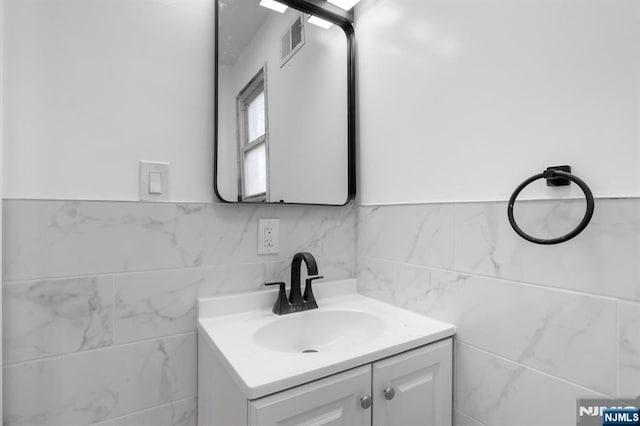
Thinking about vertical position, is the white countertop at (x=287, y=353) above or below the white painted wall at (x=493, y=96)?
below

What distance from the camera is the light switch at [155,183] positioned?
0.96m

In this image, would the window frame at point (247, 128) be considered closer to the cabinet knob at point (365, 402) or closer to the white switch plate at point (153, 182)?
the white switch plate at point (153, 182)

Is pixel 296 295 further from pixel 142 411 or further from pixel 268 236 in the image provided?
pixel 142 411

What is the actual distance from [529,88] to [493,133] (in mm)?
132

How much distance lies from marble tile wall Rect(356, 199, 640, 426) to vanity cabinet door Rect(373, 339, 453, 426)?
0.06 metres

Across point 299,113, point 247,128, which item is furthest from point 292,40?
point 247,128

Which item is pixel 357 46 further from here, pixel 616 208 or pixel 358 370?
pixel 358 370

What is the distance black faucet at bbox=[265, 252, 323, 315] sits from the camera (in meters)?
1.09

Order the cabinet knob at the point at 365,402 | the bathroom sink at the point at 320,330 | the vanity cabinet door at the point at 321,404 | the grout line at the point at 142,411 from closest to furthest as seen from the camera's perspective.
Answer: the vanity cabinet door at the point at 321,404
the cabinet knob at the point at 365,402
the grout line at the point at 142,411
the bathroom sink at the point at 320,330

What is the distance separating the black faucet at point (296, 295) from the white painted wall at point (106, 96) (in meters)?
0.40

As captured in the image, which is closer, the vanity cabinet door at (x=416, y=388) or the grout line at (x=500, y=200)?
the grout line at (x=500, y=200)

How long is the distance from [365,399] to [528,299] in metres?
0.48

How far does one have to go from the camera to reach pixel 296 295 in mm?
1118

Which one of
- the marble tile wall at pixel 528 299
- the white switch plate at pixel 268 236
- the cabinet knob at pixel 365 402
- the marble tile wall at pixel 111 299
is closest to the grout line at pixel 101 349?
the marble tile wall at pixel 111 299
